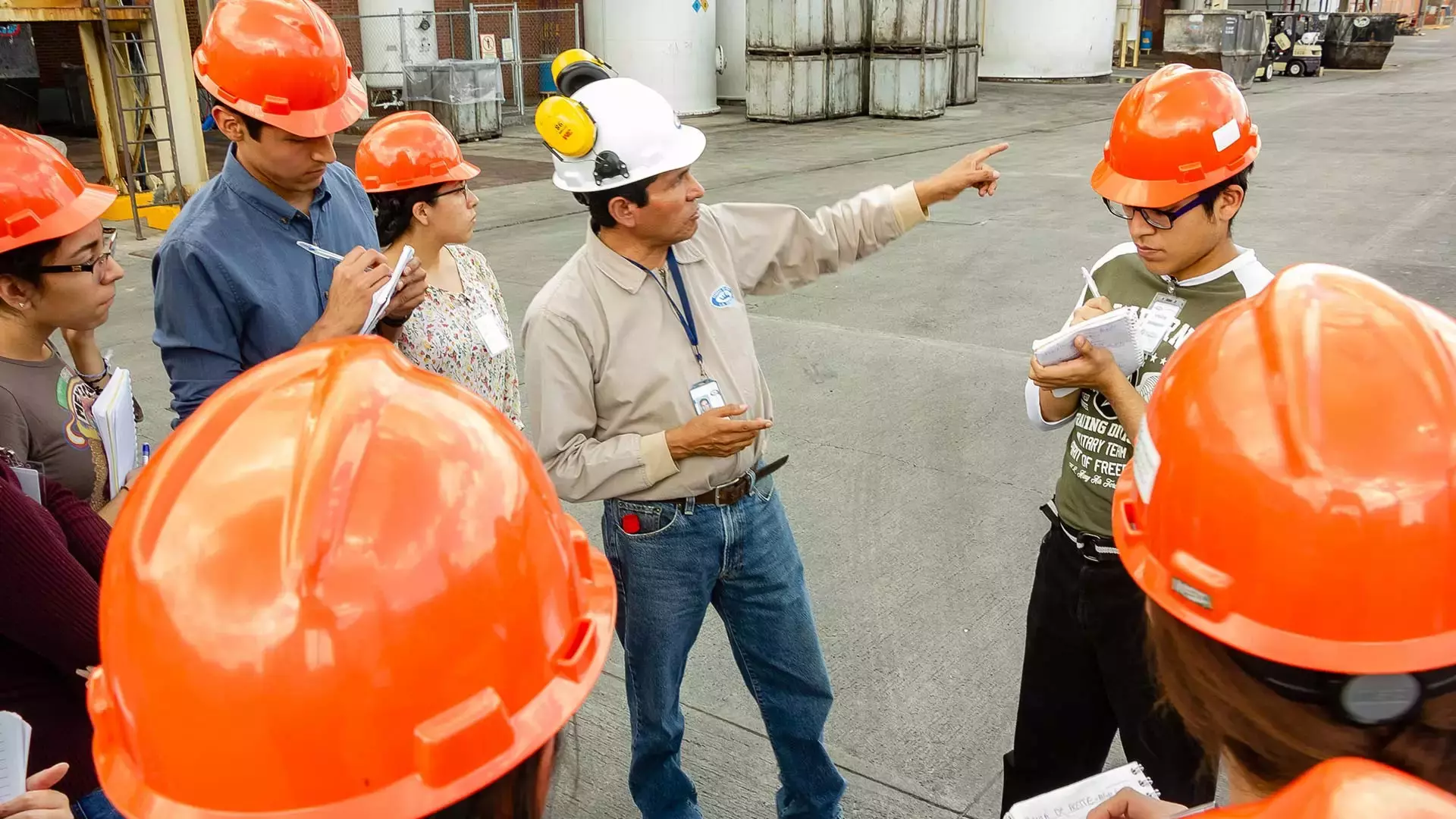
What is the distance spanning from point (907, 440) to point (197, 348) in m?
3.84

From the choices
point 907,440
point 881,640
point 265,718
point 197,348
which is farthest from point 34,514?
point 907,440

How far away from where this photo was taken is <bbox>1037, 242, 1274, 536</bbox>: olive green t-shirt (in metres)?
2.39

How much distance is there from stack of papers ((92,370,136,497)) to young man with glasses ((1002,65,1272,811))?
2.09 meters

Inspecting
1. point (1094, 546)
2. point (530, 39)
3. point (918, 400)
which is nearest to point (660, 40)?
point (530, 39)

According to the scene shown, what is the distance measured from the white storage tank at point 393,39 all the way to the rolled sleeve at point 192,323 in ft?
54.3

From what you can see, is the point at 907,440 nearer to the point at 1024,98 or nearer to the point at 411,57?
the point at 411,57

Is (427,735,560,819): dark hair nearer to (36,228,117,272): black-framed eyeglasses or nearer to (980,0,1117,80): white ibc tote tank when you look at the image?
(36,228,117,272): black-framed eyeglasses

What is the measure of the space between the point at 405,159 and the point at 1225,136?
2.51 meters

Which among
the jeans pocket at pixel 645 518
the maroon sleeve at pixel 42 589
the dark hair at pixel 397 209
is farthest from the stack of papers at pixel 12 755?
the dark hair at pixel 397 209

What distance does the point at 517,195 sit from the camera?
1314 cm

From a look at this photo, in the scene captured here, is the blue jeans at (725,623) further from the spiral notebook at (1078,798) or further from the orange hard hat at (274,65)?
the orange hard hat at (274,65)

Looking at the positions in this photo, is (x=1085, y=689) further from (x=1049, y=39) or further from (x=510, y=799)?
(x=1049, y=39)

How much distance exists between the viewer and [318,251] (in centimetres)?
281

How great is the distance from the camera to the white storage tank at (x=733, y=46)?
2158 cm
